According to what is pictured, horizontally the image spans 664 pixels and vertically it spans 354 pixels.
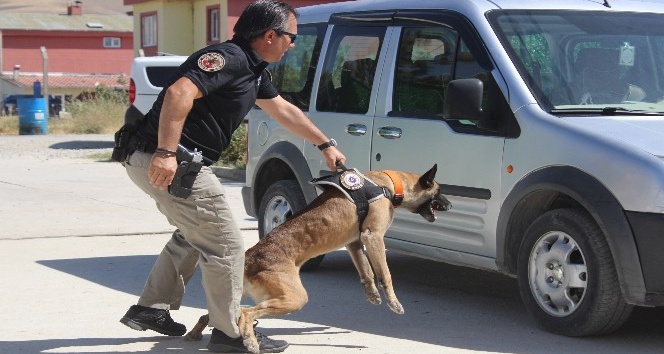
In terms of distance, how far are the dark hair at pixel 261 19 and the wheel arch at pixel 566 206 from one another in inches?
65.9

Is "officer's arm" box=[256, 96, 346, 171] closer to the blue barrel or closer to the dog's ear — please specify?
the dog's ear

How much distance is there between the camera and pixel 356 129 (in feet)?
26.2

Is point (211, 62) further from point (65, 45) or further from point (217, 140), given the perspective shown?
point (65, 45)

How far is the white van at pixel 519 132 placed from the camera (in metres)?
6.08

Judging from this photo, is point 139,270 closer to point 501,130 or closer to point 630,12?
point 501,130

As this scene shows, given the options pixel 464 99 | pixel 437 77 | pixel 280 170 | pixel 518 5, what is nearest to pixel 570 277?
pixel 464 99

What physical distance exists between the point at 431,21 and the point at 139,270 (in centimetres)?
298

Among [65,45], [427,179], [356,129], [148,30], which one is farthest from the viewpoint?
[65,45]

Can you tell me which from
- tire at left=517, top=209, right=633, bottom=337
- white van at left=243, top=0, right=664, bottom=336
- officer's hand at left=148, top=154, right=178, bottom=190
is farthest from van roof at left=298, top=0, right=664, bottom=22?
officer's hand at left=148, top=154, right=178, bottom=190

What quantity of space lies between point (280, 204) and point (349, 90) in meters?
1.00

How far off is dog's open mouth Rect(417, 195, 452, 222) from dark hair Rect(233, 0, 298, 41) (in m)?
1.44

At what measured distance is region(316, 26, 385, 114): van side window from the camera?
26.5 ft

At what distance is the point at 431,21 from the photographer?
7.55 m

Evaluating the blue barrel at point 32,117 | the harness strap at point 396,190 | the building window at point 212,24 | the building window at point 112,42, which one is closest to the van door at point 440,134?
the harness strap at point 396,190
